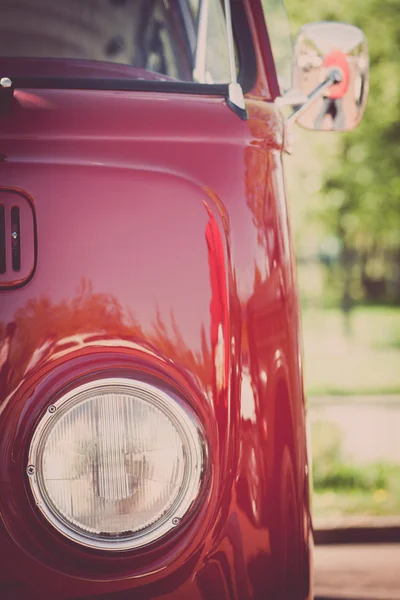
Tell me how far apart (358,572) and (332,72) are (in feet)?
8.65

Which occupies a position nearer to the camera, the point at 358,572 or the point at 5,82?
the point at 5,82

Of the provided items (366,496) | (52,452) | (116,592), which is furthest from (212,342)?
(366,496)

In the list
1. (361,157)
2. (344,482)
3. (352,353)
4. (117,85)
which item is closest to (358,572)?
(344,482)

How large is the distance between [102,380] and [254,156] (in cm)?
48

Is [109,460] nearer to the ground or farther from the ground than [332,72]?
nearer to the ground

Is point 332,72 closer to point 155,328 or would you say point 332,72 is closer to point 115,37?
point 115,37

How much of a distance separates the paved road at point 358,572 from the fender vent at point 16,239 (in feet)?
8.48

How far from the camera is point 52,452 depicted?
121 centimetres

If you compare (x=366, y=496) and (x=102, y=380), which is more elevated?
(x=102, y=380)

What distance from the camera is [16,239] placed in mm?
1257

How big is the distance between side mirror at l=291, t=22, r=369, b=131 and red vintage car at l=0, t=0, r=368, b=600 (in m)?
0.53

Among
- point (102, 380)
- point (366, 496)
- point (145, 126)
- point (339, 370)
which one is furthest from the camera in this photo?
point (339, 370)

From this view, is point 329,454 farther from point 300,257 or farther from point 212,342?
point 300,257

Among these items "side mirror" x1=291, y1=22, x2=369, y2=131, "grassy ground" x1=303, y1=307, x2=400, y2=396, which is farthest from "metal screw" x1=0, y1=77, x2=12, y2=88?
"grassy ground" x1=303, y1=307, x2=400, y2=396
